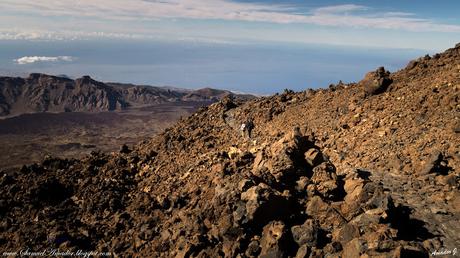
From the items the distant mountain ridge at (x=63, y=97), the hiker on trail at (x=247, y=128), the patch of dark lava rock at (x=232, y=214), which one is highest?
the hiker on trail at (x=247, y=128)

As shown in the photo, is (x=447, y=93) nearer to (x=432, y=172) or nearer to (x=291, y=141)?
(x=432, y=172)

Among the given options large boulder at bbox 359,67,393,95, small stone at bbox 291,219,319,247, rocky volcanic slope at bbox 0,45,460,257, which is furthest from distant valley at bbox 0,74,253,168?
small stone at bbox 291,219,319,247

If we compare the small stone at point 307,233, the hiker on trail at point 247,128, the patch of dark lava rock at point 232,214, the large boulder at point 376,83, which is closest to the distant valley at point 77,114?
the hiker on trail at point 247,128

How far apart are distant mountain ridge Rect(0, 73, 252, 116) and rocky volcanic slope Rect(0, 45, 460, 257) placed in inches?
4349

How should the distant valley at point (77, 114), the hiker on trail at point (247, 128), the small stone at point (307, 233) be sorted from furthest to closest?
the distant valley at point (77, 114) < the hiker on trail at point (247, 128) < the small stone at point (307, 233)

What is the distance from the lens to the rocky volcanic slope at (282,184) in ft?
25.9

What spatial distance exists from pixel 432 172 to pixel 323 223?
3658 millimetres

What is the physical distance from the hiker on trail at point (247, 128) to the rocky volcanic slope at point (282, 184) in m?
0.39

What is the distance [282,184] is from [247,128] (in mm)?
5632

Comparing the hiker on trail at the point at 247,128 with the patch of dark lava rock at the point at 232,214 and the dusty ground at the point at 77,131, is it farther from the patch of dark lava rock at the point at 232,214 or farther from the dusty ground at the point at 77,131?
the dusty ground at the point at 77,131

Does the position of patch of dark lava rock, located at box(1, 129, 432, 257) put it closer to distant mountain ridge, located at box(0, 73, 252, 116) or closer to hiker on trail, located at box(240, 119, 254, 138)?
hiker on trail, located at box(240, 119, 254, 138)

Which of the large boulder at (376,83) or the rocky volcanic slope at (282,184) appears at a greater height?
the large boulder at (376,83)

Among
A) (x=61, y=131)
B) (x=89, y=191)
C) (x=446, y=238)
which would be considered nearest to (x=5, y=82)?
(x=61, y=131)

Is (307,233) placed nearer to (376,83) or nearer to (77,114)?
(376,83)
